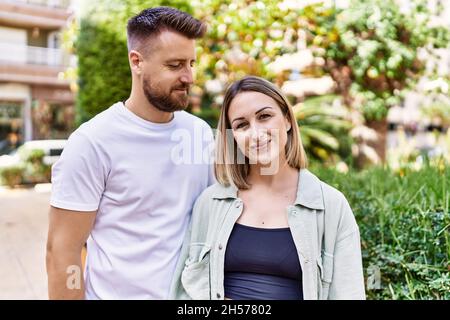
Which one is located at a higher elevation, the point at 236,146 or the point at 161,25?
the point at 161,25

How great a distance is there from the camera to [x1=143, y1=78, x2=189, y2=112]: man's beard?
5.19ft

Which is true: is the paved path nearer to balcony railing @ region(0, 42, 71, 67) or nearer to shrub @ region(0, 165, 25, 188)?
shrub @ region(0, 165, 25, 188)

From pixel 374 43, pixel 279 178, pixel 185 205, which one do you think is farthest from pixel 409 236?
pixel 374 43

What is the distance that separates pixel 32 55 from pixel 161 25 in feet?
61.2

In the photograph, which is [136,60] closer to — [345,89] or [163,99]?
[163,99]

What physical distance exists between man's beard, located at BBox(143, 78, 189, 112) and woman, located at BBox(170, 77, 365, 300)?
0.46 feet

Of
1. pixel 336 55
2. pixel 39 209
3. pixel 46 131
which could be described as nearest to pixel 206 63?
pixel 336 55

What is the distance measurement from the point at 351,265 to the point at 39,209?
7.87 metres

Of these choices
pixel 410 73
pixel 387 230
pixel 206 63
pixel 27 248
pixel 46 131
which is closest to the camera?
pixel 387 230

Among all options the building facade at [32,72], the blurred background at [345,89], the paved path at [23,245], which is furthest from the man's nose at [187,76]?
the building facade at [32,72]

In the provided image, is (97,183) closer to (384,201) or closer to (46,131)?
(384,201)

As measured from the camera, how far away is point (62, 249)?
1501mm

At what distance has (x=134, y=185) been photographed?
1.58m

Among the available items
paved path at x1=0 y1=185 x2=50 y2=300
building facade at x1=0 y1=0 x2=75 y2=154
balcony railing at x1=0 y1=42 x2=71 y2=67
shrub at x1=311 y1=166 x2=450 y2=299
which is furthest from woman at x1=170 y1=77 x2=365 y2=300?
balcony railing at x1=0 y1=42 x2=71 y2=67
